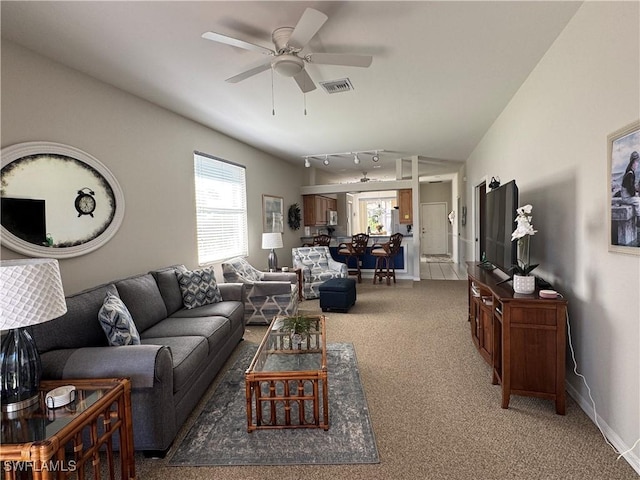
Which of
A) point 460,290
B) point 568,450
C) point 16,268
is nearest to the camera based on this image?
point 16,268

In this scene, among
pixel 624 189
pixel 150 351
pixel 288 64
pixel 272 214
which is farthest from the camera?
pixel 272 214

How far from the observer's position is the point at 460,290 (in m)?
6.02

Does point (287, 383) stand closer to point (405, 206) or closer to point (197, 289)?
point (197, 289)

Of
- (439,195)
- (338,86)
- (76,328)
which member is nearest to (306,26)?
(338,86)

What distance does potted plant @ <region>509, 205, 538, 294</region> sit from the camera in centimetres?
234

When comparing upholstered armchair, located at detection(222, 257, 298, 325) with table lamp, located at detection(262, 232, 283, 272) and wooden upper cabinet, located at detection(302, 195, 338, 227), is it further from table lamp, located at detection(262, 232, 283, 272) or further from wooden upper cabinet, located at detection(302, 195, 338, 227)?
wooden upper cabinet, located at detection(302, 195, 338, 227)

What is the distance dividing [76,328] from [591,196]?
3426 millimetres

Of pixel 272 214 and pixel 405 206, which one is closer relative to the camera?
pixel 272 214

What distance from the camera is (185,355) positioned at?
2223mm

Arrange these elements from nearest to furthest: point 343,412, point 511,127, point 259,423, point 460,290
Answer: point 259,423
point 343,412
point 511,127
point 460,290

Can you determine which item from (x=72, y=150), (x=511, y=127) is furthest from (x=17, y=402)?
(x=511, y=127)

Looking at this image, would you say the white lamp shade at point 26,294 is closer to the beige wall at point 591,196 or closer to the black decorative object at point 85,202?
the black decorative object at point 85,202

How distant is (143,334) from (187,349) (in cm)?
60

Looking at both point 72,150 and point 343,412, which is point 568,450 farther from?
point 72,150
